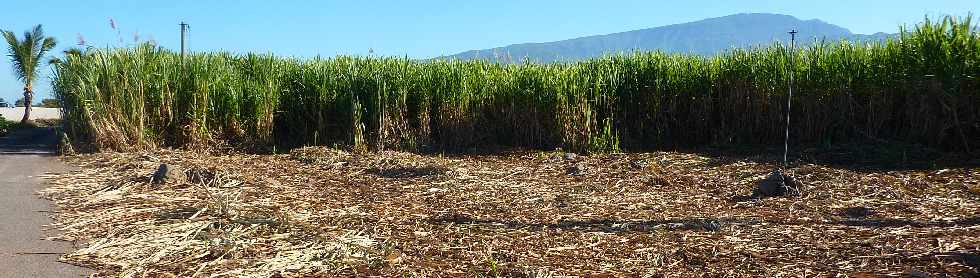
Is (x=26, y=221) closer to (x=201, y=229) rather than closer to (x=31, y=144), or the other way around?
(x=201, y=229)

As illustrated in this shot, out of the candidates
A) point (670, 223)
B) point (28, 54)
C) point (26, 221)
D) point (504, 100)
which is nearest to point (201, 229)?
point (26, 221)

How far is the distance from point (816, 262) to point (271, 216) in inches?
138

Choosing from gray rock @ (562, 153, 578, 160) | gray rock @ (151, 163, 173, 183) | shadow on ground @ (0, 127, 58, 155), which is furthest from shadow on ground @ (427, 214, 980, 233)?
shadow on ground @ (0, 127, 58, 155)

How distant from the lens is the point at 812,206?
532cm

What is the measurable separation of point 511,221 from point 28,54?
21459 mm

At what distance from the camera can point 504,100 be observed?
9.71 m

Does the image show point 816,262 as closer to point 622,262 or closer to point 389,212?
point 622,262

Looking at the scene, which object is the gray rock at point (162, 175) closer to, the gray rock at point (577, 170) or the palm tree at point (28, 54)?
the gray rock at point (577, 170)

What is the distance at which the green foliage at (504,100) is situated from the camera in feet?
28.9

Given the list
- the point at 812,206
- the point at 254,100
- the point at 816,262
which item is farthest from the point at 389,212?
the point at 254,100

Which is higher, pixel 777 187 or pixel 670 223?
pixel 777 187

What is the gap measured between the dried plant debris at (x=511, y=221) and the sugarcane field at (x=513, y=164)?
3 centimetres

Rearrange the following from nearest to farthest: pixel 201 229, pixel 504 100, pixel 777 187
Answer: pixel 201 229, pixel 777 187, pixel 504 100

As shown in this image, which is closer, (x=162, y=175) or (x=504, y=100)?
(x=162, y=175)
